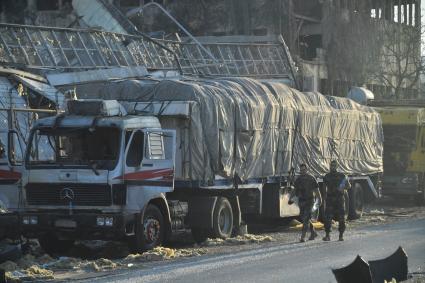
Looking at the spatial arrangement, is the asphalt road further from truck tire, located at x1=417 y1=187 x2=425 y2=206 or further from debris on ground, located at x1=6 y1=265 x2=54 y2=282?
truck tire, located at x1=417 y1=187 x2=425 y2=206

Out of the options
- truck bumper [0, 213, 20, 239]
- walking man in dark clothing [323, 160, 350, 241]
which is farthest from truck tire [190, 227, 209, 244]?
truck bumper [0, 213, 20, 239]

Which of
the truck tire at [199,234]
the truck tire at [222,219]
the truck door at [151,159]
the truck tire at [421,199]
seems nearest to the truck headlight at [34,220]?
the truck door at [151,159]

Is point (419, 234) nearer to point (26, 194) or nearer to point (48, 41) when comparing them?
point (26, 194)

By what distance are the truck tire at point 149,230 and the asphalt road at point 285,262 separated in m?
1.12

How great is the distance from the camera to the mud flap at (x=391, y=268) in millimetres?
9038

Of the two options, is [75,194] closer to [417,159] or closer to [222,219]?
[222,219]

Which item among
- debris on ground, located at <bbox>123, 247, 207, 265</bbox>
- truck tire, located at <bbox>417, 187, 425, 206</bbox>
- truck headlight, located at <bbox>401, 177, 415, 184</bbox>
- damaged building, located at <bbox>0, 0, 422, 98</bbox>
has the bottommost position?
truck tire, located at <bbox>417, 187, 425, 206</bbox>

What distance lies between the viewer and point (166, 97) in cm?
1712

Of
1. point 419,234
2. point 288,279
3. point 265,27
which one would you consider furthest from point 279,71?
point 288,279

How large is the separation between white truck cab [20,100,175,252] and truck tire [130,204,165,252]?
19mm

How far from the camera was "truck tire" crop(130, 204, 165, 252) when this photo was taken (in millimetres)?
14672

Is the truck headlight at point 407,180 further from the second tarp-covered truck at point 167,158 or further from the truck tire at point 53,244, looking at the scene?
the truck tire at point 53,244

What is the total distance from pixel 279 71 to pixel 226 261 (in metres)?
28.3

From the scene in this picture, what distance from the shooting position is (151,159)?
15211mm
